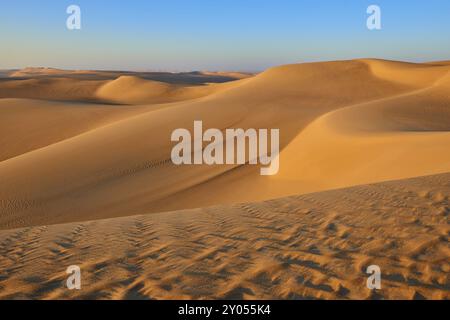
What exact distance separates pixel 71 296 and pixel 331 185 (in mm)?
7881

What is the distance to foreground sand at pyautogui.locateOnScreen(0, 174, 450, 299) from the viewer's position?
3.42 metres

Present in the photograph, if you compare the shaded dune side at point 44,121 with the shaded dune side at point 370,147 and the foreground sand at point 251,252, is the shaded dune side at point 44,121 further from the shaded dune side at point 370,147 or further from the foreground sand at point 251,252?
the foreground sand at point 251,252

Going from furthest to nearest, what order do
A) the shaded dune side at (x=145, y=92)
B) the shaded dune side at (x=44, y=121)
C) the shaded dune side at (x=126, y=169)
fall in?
the shaded dune side at (x=145, y=92), the shaded dune side at (x=44, y=121), the shaded dune side at (x=126, y=169)

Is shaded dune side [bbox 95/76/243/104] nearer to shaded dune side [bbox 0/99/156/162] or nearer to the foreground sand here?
shaded dune side [bbox 0/99/156/162]

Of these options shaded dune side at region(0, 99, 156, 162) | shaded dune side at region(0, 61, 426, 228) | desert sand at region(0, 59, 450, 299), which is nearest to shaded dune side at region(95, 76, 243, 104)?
shaded dune side at region(0, 99, 156, 162)

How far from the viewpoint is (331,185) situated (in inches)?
398

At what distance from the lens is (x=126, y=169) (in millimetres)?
12938

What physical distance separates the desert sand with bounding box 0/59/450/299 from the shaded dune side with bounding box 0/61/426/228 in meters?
0.06

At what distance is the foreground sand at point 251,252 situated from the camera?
3.42 meters

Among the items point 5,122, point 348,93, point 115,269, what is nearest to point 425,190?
point 115,269

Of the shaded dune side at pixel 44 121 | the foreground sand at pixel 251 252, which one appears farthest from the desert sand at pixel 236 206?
the shaded dune side at pixel 44 121

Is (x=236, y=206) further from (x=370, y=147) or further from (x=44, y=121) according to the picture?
(x=44, y=121)

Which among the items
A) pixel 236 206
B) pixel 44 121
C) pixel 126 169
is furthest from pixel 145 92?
pixel 236 206

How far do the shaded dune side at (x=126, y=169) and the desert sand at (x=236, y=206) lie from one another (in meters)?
0.06
